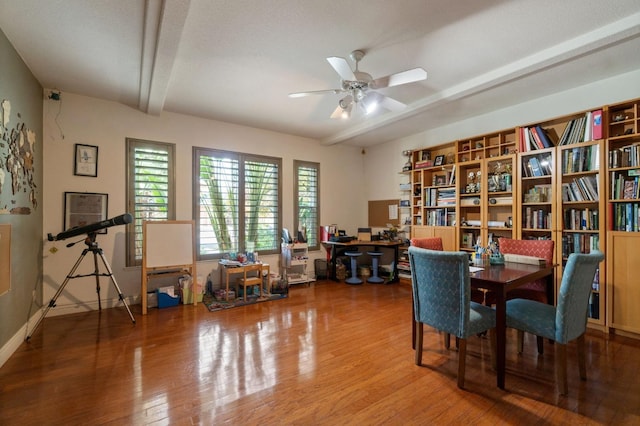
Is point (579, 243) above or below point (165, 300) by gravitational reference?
above

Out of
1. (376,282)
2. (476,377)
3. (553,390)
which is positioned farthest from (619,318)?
(376,282)

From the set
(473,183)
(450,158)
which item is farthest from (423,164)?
(473,183)

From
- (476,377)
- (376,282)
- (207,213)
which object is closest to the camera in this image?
(476,377)

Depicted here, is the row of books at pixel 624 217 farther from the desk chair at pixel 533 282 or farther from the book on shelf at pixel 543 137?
the book on shelf at pixel 543 137

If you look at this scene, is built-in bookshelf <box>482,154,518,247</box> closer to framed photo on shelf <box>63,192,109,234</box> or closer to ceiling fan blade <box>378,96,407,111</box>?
ceiling fan blade <box>378,96,407,111</box>

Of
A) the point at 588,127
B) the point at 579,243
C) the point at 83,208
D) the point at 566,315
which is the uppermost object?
the point at 588,127

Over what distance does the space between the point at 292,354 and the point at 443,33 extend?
10.1 ft

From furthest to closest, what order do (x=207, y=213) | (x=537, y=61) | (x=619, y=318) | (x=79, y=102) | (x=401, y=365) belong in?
(x=207, y=213) < (x=79, y=102) < (x=619, y=318) < (x=537, y=61) < (x=401, y=365)

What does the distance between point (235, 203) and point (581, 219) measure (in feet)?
15.3

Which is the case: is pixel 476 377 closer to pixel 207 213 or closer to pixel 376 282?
pixel 376 282

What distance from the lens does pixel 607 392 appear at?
200cm

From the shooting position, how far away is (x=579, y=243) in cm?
330

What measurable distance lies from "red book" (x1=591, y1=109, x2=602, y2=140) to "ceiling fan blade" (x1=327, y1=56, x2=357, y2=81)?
2692 mm

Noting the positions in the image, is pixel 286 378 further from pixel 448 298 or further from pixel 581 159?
pixel 581 159
